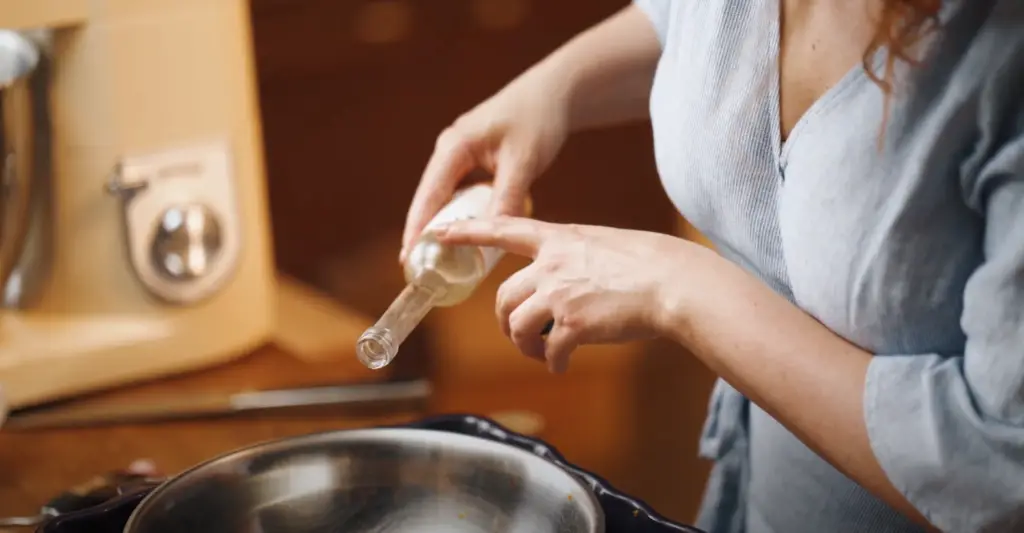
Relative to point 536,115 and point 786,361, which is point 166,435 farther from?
point 786,361

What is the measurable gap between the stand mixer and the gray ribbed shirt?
574 mm

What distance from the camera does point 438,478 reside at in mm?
674

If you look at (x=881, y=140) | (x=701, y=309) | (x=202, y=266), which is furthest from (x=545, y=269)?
(x=202, y=266)

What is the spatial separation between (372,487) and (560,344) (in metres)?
0.14

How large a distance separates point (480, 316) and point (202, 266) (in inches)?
19.1

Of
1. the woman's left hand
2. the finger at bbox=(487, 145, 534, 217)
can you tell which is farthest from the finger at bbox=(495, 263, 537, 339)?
the finger at bbox=(487, 145, 534, 217)

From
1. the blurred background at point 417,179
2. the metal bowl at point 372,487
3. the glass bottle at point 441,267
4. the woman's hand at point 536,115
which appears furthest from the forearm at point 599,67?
the blurred background at point 417,179

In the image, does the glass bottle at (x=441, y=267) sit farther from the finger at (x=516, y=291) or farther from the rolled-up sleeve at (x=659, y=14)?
the rolled-up sleeve at (x=659, y=14)

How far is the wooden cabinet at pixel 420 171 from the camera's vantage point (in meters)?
1.41

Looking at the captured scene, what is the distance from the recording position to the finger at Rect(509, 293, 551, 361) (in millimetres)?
675

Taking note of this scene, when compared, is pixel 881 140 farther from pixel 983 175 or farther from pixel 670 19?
pixel 670 19

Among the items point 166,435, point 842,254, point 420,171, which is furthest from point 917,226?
point 420,171

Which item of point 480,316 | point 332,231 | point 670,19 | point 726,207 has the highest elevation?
point 670,19

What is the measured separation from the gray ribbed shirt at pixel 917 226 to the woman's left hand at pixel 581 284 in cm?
7
